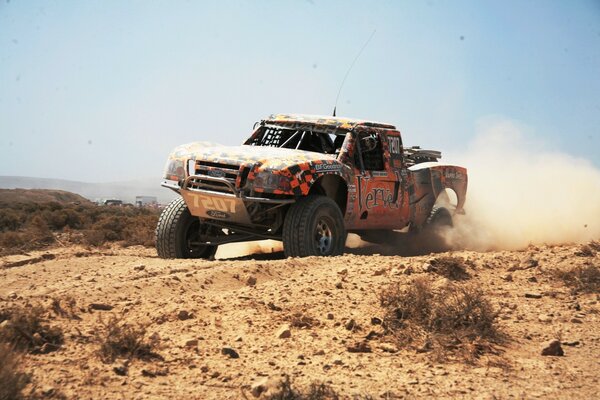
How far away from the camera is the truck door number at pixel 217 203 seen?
898 cm

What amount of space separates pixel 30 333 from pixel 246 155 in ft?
14.0

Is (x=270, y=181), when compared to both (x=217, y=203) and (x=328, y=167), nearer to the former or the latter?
(x=217, y=203)

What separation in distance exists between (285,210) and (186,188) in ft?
4.16

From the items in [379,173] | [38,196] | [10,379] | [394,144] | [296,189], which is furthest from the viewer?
[38,196]

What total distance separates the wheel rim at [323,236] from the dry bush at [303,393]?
4797 mm

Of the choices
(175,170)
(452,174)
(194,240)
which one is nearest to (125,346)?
(175,170)

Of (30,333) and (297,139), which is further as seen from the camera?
(297,139)

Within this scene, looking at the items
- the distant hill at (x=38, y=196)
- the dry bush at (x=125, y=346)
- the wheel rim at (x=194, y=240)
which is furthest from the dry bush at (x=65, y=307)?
the distant hill at (x=38, y=196)


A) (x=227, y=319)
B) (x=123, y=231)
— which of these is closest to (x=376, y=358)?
(x=227, y=319)

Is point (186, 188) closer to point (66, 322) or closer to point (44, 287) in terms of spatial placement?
point (44, 287)

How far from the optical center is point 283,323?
6254 mm

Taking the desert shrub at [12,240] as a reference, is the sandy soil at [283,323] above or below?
above

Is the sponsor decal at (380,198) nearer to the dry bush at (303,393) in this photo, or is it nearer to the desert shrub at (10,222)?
the dry bush at (303,393)

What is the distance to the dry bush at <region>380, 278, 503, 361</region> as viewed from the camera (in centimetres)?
591
